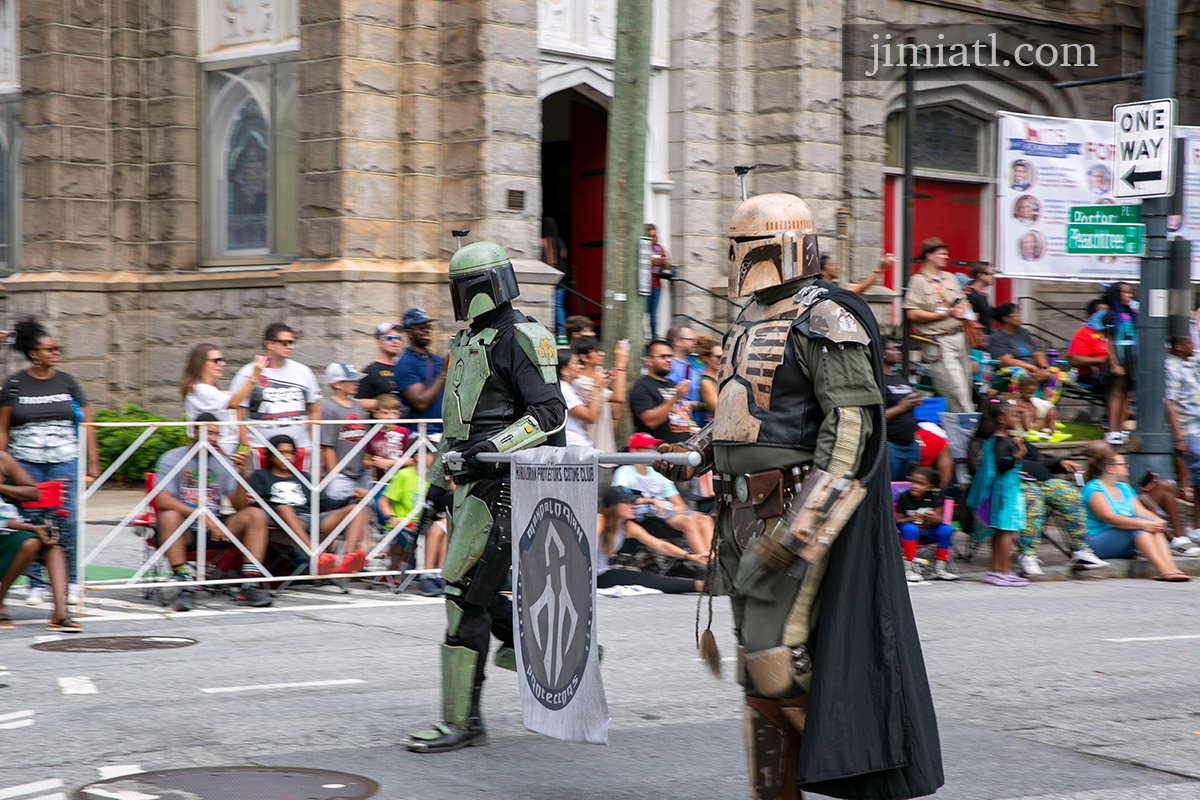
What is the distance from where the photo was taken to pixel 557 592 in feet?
17.7

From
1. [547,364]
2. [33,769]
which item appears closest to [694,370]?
[547,364]

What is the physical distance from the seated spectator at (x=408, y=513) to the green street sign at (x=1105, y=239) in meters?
7.16

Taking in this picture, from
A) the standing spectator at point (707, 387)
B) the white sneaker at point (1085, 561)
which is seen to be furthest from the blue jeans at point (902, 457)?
the white sneaker at point (1085, 561)

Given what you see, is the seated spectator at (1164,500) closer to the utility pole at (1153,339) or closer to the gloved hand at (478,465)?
the utility pole at (1153,339)

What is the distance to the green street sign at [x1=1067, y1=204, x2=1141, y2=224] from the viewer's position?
552 inches

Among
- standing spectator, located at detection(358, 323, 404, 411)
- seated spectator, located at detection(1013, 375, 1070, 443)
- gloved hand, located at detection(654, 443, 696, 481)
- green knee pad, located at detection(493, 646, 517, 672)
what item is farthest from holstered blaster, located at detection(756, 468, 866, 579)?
seated spectator, located at detection(1013, 375, 1070, 443)

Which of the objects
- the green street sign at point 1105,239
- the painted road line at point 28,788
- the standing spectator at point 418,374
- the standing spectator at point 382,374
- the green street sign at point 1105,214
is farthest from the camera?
the green street sign at point 1105,214

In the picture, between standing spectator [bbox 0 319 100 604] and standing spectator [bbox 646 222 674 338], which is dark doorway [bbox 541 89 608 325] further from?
standing spectator [bbox 0 319 100 604]

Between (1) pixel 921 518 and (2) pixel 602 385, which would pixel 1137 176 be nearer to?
(1) pixel 921 518

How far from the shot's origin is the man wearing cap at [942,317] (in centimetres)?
1534

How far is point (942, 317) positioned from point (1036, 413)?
1587 mm

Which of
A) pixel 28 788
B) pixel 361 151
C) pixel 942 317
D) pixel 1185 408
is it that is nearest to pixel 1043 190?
pixel 942 317

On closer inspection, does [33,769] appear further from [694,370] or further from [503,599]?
[694,370]

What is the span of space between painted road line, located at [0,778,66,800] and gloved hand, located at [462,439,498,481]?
1.97m
